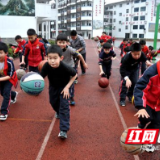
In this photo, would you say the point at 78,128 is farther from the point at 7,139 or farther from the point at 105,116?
the point at 7,139

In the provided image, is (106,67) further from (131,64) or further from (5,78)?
(5,78)

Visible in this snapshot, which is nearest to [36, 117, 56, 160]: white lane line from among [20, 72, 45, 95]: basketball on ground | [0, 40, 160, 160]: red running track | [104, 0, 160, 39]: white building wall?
[0, 40, 160, 160]: red running track

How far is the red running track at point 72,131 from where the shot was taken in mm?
3145

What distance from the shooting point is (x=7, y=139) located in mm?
3572

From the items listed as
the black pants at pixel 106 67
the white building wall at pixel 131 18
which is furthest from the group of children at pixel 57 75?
the white building wall at pixel 131 18

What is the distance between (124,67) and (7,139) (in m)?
2.97

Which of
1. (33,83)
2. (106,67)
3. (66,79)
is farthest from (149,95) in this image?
(106,67)

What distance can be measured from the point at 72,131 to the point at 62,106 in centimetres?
62

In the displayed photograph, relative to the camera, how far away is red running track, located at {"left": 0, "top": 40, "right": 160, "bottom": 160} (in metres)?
3.14

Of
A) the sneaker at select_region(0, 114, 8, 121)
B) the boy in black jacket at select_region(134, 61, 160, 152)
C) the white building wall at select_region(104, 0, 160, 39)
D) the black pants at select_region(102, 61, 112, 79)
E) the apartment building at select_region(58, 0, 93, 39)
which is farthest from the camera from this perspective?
the apartment building at select_region(58, 0, 93, 39)

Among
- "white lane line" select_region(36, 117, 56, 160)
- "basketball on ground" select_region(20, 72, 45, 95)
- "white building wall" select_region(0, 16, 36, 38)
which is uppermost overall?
"white building wall" select_region(0, 16, 36, 38)

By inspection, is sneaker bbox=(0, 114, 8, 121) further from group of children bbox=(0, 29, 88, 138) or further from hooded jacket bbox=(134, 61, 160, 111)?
hooded jacket bbox=(134, 61, 160, 111)

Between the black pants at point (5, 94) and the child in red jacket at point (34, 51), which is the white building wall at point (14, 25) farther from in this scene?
the black pants at point (5, 94)

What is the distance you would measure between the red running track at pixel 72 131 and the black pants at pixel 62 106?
0.91 ft
